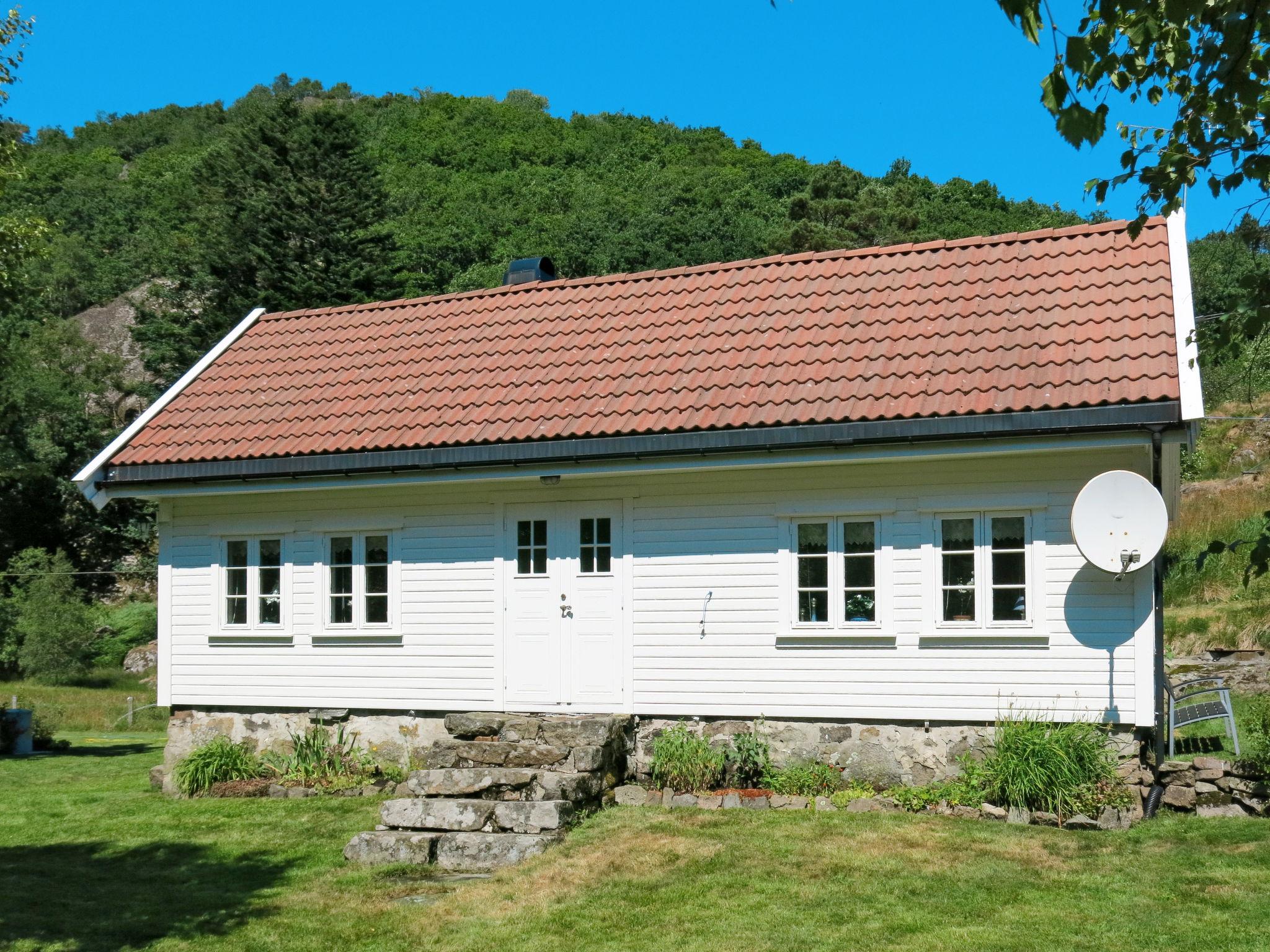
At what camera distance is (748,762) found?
12.5 meters

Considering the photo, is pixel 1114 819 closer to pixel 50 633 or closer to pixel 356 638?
pixel 356 638

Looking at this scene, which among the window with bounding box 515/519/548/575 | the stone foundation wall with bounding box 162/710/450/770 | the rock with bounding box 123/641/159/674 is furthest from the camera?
the rock with bounding box 123/641/159/674

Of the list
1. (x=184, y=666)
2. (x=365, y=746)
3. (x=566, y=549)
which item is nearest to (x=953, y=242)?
(x=566, y=549)

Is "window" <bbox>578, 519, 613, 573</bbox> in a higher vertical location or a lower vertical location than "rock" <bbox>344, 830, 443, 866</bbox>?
higher

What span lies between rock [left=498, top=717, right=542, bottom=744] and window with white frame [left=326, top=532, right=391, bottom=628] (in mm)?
2226

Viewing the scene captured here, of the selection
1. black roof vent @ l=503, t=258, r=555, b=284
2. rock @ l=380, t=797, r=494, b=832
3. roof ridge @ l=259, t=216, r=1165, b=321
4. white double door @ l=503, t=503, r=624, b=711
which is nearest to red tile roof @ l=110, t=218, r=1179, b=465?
roof ridge @ l=259, t=216, r=1165, b=321

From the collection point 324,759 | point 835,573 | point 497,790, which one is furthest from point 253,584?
point 835,573

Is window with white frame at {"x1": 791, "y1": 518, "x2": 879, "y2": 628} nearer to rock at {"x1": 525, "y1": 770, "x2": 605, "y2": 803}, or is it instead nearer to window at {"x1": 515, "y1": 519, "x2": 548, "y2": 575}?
rock at {"x1": 525, "y1": 770, "x2": 605, "y2": 803}

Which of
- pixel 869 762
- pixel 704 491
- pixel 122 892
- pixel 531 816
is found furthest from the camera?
pixel 704 491

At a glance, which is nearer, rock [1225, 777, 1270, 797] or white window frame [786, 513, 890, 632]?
rock [1225, 777, 1270, 797]

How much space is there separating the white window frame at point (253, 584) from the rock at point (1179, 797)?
919cm

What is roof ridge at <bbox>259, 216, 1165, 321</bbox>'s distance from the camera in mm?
14117

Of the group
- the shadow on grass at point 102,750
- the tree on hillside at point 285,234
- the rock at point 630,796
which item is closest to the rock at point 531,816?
the rock at point 630,796

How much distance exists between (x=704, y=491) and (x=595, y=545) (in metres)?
1.31
